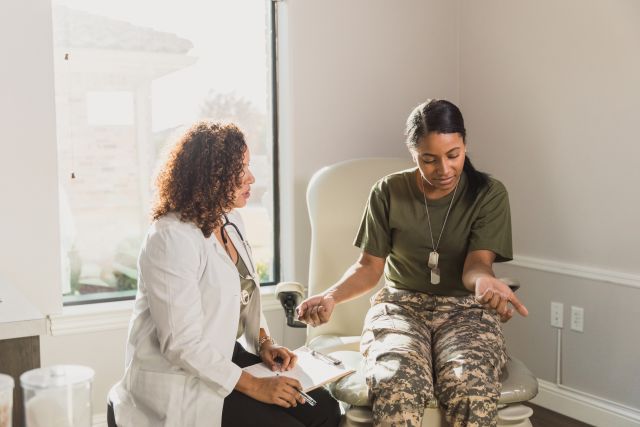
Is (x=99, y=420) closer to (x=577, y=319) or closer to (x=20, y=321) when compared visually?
(x=20, y=321)

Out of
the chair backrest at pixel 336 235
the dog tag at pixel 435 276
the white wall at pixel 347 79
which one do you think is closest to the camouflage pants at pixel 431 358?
the dog tag at pixel 435 276

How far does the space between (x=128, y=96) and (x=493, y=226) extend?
4.95 feet

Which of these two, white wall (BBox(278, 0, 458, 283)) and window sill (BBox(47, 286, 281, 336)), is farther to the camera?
white wall (BBox(278, 0, 458, 283))

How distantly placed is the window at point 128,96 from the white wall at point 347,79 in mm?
149

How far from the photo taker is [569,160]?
292cm

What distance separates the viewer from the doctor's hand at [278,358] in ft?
6.41

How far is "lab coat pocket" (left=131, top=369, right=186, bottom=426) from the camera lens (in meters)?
1.70

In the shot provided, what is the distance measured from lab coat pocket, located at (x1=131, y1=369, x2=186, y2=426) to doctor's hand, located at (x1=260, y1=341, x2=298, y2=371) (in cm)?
30

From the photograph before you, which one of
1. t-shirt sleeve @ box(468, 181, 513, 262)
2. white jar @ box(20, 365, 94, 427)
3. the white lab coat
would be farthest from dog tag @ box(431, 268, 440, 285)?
white jar @ box(20, 365, 94, 427)

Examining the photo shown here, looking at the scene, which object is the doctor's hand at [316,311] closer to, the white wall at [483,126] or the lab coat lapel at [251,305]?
Result: the lab coat lapel at [251,305]

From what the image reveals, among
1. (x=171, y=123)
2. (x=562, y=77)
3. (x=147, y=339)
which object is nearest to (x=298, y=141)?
(x=171, y=123)

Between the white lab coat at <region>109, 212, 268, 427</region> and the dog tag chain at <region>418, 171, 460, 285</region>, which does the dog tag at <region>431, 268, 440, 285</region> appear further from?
the white lab coat at <region>109, 212, 268, 427</region>

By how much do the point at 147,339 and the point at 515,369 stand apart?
988 millimetres

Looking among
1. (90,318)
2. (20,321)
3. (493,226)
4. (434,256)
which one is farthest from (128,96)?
(20,321)
